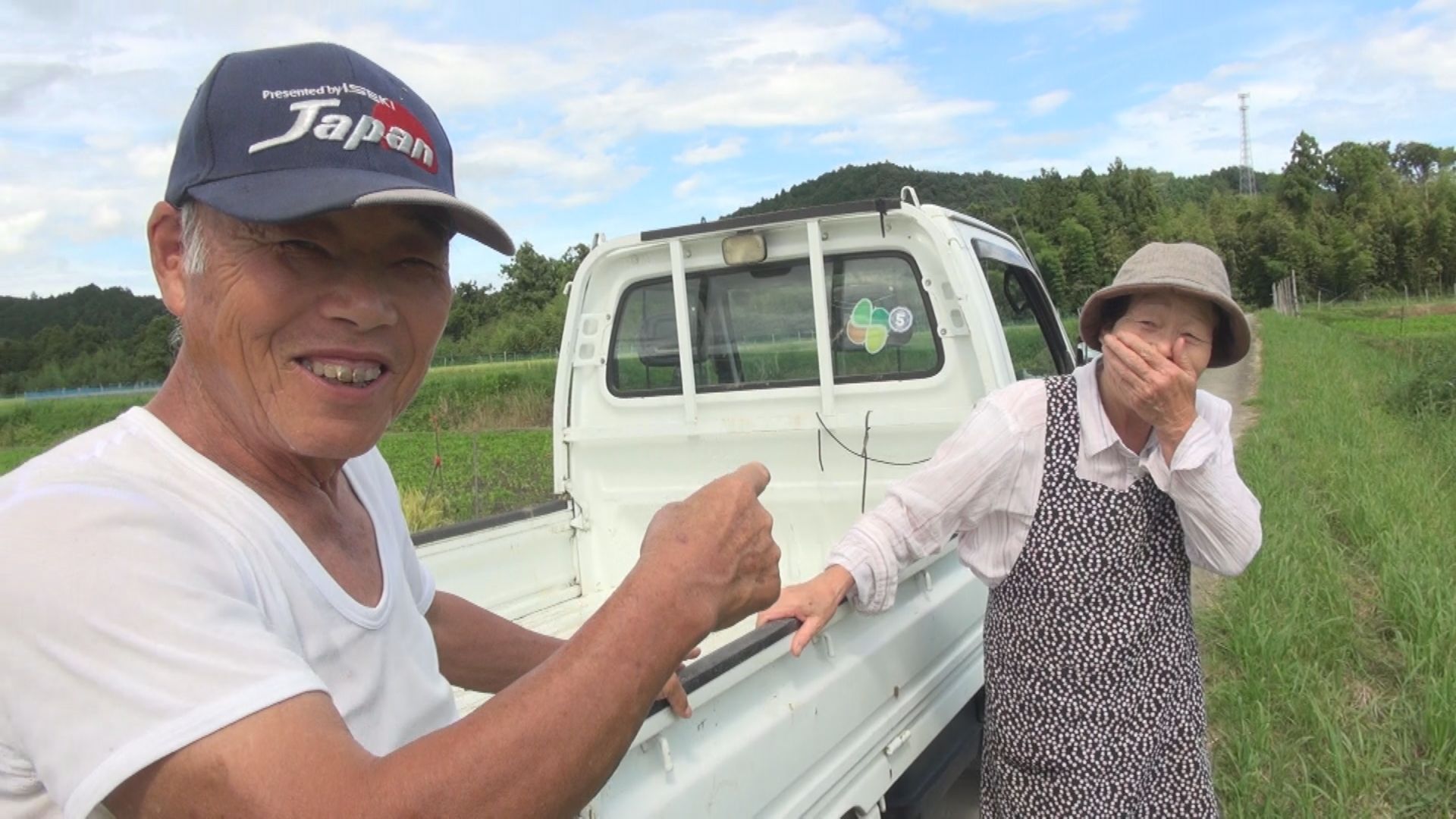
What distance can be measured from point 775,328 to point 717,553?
280cm

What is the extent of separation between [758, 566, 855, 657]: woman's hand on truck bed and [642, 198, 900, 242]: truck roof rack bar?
187 centimetres

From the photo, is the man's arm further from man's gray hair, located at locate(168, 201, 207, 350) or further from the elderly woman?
the elderly woman

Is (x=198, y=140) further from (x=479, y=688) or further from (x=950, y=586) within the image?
(x=950, y=586)

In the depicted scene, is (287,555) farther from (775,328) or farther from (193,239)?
(775,328)

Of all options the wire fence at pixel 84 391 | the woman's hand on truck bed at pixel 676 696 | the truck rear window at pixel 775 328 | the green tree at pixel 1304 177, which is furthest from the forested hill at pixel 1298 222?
the wire fence at pixel 84 391

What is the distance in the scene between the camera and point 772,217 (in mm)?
3686

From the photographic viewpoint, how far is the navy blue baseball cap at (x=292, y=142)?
0.96 metres

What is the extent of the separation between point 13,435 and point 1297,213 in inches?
2961

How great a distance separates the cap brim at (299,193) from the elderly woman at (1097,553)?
1.28m

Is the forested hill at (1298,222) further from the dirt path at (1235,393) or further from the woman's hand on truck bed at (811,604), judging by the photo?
the woman's hand on truck bed at (811,604)

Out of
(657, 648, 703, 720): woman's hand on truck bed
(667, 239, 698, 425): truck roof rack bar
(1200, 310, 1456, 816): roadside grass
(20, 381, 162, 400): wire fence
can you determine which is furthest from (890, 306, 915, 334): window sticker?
(20, 381, 162, 400): wire fence

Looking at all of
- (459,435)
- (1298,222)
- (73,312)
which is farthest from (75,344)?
(1298,222)

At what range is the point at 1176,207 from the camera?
7319 centimetres

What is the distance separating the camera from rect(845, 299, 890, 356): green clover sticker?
12.0ft
